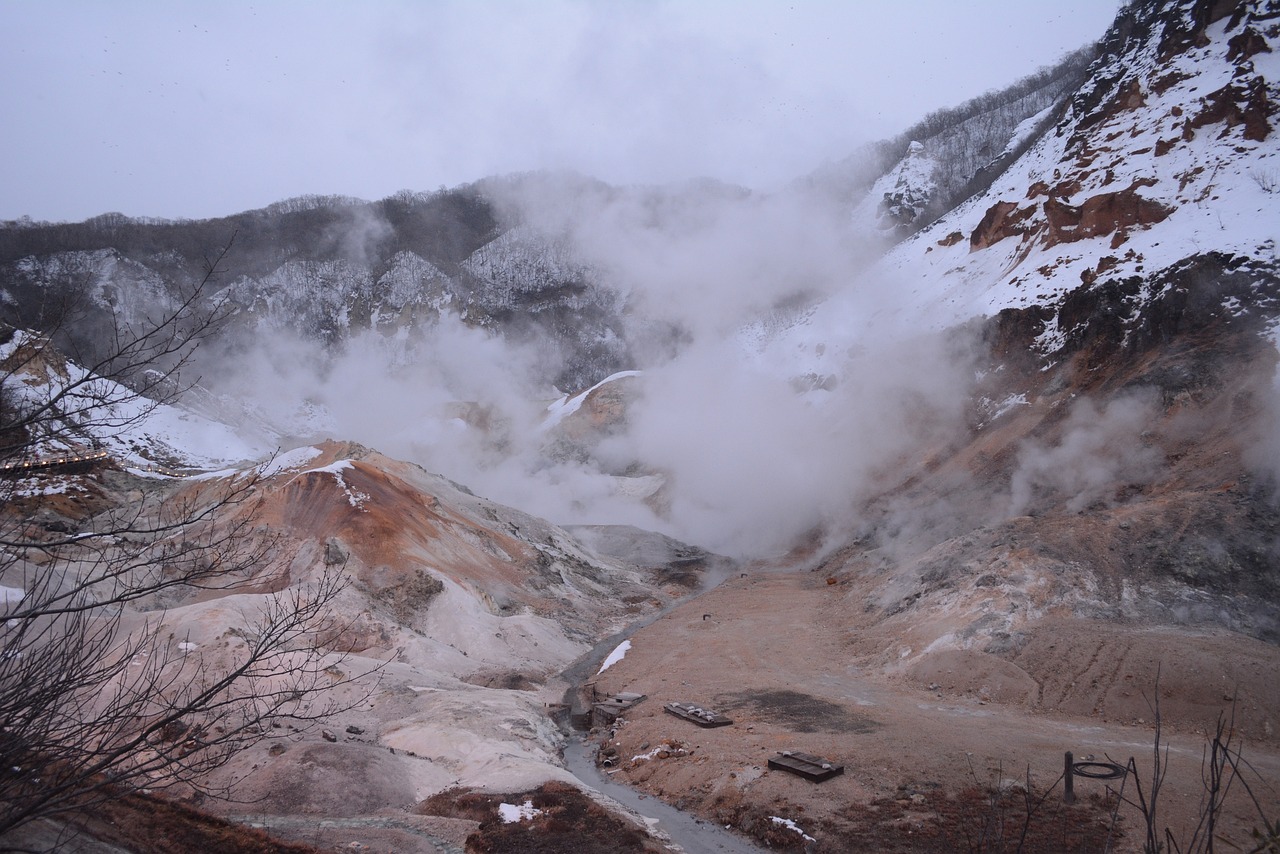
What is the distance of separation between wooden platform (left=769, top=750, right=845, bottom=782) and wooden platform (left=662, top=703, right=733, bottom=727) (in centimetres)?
318

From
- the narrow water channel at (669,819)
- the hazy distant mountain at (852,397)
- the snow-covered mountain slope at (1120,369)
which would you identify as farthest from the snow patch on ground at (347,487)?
the snow-covered mountain slope at (1120,369)

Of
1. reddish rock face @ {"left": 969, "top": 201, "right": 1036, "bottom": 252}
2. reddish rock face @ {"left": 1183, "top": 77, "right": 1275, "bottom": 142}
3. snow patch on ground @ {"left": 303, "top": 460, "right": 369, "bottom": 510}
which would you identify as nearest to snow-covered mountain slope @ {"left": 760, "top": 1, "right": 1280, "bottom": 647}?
reddish rock face @ {"left": 1183, "top": 77, "right": 1275, "bottom": 142}

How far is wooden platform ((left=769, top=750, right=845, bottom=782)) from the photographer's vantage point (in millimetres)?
12023

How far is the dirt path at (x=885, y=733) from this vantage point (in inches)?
428

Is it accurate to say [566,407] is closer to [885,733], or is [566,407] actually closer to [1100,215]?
[1100,215]

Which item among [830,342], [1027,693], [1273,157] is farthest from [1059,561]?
[830,342]

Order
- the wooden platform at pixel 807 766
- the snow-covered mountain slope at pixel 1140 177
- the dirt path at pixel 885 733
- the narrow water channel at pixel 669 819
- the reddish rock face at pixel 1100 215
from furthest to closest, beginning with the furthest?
the reddish rock face at pixel 1100 215, the snow-covered mountain slope at pixel 1140 177, the wooden platform at pixel 807 766, the narrow water channel at pixel 669 819, the dirt path at pixel 885 733

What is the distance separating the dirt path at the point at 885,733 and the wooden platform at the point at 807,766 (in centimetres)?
15

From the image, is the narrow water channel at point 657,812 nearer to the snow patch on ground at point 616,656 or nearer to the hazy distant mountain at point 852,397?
the hazy distant mountain at point 852,397

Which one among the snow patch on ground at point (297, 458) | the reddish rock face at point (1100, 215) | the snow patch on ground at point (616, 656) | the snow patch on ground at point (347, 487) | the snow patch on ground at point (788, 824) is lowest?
the snow patch on ground at point (616, 656)

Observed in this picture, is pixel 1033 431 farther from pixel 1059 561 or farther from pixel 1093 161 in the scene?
pixel 1093 161

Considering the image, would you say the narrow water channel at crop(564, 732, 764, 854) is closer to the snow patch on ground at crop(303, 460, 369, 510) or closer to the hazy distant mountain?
the hazy distant mountain

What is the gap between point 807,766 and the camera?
12.3 m

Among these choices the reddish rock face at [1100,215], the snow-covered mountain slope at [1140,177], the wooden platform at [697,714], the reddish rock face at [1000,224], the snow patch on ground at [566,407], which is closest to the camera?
the wooden platform at [697,714]
